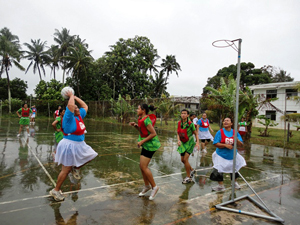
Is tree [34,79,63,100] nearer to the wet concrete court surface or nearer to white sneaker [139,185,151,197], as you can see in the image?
the wet concrete court surface

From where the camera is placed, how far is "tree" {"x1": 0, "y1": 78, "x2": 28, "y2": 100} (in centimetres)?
3922

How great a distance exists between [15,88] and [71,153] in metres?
43.6

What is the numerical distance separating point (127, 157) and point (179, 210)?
13.3 feet

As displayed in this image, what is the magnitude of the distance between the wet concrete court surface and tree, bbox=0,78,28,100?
3811cm

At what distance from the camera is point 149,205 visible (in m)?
3.89

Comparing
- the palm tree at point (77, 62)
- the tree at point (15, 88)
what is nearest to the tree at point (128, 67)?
the palm tree at point (77, 62)

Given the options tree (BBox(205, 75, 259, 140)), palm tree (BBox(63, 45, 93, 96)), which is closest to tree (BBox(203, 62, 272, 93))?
palm tree (BBox(63, 45, 93, 96))

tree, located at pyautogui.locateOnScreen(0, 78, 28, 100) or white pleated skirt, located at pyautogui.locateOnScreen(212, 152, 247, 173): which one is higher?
tree, located at pyautogui.locateOnScreen(0, 78, 28, 100)

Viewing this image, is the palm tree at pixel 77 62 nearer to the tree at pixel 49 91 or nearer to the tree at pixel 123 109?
the tree at pixel 49 91

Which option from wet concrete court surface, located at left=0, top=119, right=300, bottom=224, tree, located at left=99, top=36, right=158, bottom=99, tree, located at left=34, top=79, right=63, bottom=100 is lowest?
wet concrete court surface, located at left=0, top=119, right=300, bottom=224

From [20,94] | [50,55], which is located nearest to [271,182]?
[50,55]

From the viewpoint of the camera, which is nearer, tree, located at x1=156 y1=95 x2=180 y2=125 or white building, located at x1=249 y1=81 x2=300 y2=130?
tree, located at x1=156 y1=95 x2=180 y2=125

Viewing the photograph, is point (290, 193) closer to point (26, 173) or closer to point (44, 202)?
point (44, 202)

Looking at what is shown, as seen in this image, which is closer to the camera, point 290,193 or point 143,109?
point 143,109
